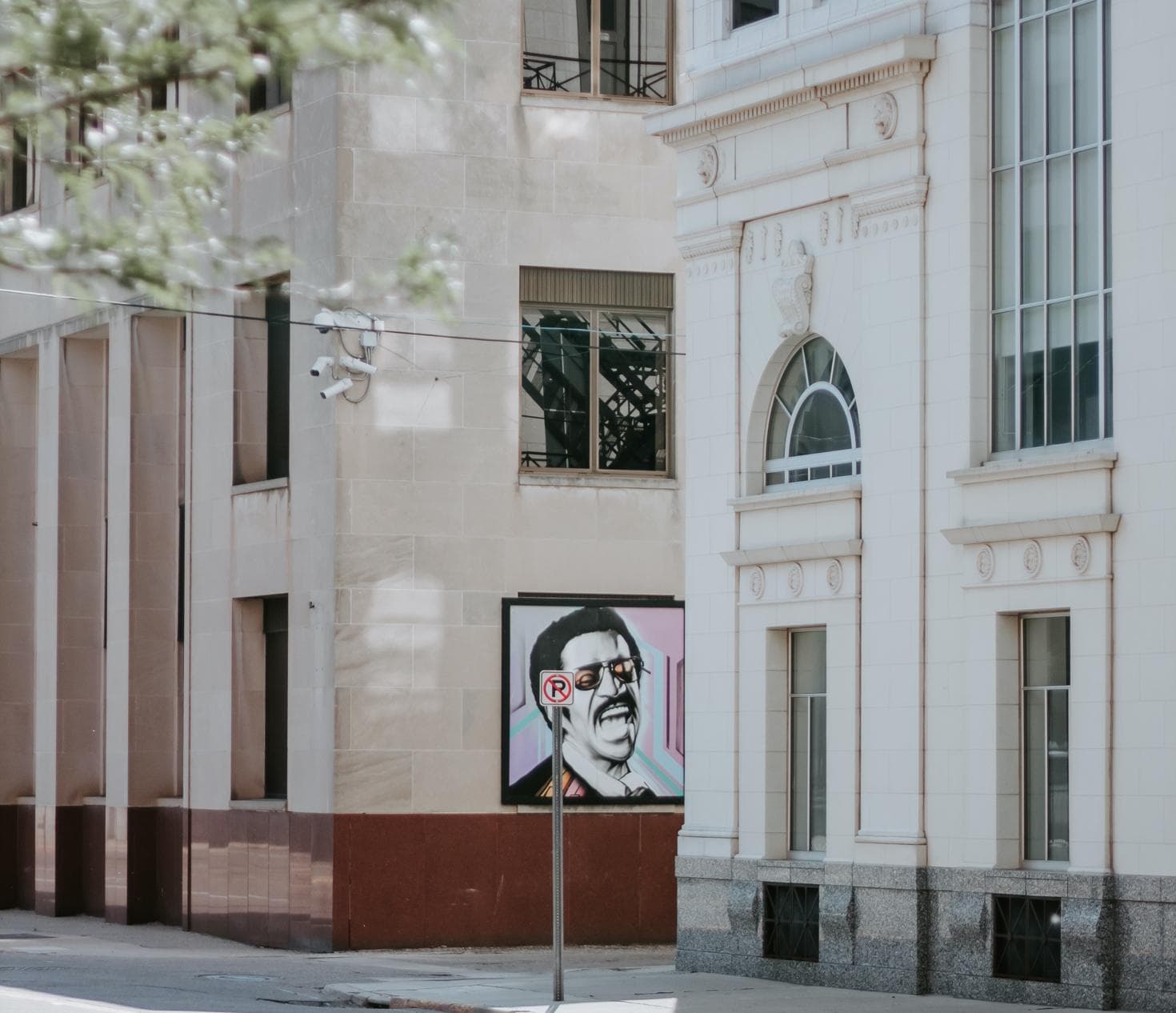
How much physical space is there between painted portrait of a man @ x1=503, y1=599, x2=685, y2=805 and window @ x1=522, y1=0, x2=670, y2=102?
660cm

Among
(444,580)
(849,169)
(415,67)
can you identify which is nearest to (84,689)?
(444,580)

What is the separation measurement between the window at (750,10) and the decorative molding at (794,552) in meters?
5.38

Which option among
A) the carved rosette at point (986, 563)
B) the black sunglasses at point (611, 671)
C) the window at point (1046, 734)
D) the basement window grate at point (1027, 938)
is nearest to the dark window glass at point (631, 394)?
the black sunglasses at point (611, 671)

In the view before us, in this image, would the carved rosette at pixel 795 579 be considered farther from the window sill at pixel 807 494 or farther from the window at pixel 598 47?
the window at pixel 598 47

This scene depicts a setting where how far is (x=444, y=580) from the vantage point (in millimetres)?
29031

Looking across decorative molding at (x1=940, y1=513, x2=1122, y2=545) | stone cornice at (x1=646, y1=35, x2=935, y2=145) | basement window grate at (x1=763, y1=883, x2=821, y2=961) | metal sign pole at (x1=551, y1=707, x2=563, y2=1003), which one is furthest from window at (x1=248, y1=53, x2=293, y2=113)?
basement window grate at (x1=763, y1=883, x2=821, y2=961)

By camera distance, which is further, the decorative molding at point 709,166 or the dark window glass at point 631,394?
the dark window glass at point 631,394

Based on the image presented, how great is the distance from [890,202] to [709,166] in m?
2.94

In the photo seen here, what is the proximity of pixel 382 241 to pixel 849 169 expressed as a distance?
7.79m

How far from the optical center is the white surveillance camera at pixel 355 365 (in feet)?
94.0

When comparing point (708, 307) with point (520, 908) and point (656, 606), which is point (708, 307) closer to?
point (656, 606)

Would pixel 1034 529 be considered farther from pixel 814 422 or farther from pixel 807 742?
pixel 807 742

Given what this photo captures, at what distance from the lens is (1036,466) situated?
2047 centimetres

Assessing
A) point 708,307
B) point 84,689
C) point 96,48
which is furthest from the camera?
point 84,689
